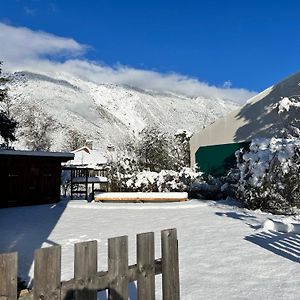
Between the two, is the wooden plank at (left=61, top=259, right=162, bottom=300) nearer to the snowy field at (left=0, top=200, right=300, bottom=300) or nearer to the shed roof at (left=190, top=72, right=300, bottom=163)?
the snowy field at (left=0, top=200, right=300, bottom=300)

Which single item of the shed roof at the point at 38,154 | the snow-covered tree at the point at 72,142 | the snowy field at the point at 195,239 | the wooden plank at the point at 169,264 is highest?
the snow-covered tree at the point at 72,142

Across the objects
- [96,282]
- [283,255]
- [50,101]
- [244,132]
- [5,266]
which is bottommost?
[283,255]

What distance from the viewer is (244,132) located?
17.1 m

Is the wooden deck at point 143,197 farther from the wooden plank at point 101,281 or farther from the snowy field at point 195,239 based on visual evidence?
the wooden plank at point 101,281

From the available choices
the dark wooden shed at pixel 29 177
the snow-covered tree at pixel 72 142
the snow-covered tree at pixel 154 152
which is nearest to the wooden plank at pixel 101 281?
the dark wooden shed at pixel 29 177

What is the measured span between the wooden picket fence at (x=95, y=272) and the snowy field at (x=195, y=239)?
4.21ft

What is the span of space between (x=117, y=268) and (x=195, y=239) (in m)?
5.35

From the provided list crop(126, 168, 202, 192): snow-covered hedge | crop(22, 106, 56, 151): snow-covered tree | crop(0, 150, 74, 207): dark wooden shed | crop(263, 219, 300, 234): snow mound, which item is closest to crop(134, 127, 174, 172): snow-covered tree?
crop(126, 168, 202, 192): snow-covered hedge

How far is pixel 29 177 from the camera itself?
597 inches

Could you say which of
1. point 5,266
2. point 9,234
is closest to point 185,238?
point 9,234

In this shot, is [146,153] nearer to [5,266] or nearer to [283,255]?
[283,255]

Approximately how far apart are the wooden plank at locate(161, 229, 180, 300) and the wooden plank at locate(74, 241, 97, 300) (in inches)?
24.9

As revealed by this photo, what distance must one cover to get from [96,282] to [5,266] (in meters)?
0.61

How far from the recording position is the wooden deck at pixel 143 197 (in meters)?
14.6
